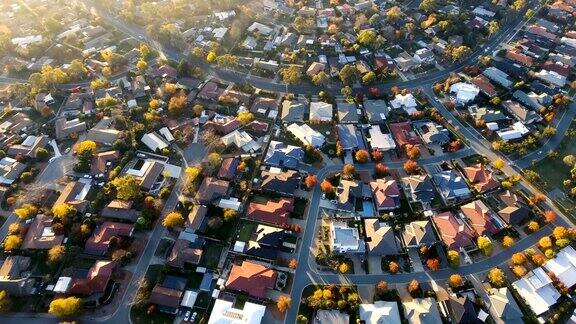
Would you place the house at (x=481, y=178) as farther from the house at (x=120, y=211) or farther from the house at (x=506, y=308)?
the house at (x=120, y=211)

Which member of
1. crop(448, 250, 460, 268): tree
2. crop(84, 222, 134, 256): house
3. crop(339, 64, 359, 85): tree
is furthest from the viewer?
crop(339, 64, 359, 85): tree

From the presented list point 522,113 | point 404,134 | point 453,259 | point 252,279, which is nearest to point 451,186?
point 404,134

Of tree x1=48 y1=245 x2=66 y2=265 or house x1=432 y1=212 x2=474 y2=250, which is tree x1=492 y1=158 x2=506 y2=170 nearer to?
house x1=432 y1=212 x2=474 y2=250

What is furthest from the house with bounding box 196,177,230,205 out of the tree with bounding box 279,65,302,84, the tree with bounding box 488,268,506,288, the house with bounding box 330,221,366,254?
the tree with bounding box 488,268,506,288

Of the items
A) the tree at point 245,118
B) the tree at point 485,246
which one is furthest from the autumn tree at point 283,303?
the tree at point 245,118

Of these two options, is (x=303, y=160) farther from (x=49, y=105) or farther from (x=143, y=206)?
(x=49, y=105)

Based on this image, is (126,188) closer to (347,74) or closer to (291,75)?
(291,75)
